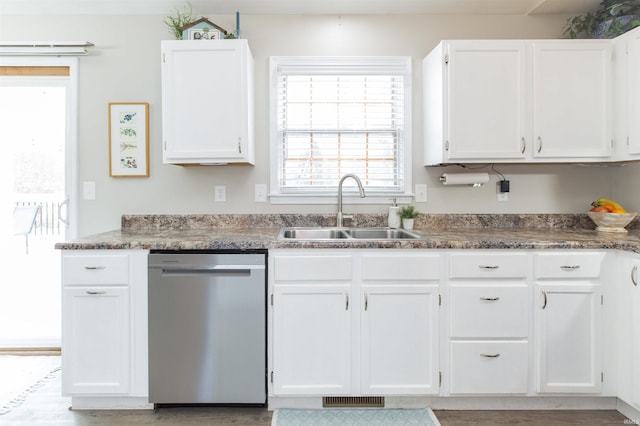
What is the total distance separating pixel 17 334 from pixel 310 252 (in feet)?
7.80

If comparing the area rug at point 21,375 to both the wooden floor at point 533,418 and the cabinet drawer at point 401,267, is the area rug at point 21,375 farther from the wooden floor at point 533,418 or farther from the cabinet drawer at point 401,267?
the wooden floor at point 533,418

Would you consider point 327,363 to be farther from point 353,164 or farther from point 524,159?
point 524,159

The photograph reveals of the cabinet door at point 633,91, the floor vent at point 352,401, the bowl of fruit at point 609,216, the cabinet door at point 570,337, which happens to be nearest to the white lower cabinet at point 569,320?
the cabinet door at point 570,337

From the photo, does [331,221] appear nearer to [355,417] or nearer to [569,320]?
[355,417]

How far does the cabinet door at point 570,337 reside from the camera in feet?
7.22

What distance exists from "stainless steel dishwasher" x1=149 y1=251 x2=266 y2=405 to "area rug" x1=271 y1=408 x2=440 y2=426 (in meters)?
0.21

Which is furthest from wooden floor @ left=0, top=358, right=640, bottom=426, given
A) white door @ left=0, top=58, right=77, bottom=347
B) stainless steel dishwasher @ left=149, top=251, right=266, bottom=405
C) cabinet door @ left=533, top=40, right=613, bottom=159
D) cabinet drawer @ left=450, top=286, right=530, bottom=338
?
cabinet door @ left=533, top=40, right=613, bottom=159

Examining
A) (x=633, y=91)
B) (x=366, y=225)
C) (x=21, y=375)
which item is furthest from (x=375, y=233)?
(x=21, y=375)

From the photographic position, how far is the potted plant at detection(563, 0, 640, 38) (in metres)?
2.54

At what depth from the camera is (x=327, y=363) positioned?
2217 millimetres

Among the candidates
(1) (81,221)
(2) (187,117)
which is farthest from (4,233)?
(2) (187,117)

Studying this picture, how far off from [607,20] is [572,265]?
1650mm

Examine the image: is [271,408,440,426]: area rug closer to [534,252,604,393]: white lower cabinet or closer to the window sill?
[534,252,604,393]: white lower cabinet

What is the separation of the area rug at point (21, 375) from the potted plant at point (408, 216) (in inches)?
97.5
